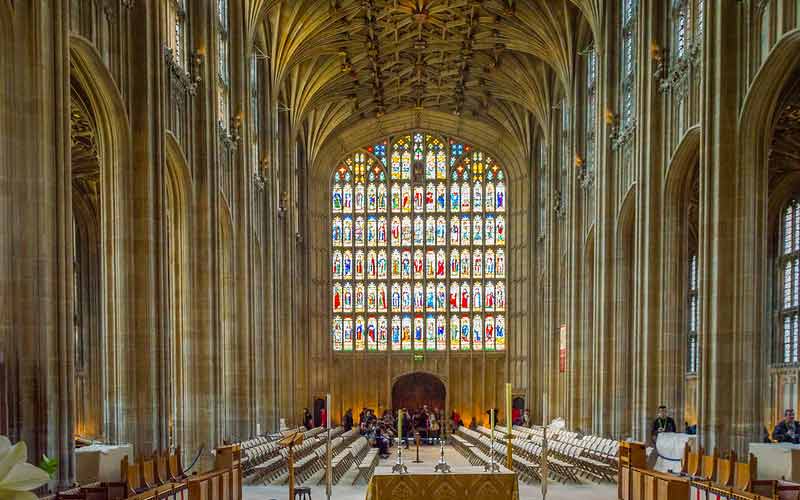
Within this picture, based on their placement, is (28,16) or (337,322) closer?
(28,16)

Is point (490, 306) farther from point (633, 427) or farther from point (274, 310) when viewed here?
point (633, 427)

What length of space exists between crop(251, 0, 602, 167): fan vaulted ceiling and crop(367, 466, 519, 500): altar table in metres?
21.3

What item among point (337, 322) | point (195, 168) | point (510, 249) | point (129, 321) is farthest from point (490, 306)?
point (129, 321)

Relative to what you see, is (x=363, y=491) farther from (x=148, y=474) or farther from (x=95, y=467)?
(x=148, y=474)

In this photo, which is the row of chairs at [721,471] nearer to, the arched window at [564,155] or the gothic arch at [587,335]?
the gothic arch at [587,335]

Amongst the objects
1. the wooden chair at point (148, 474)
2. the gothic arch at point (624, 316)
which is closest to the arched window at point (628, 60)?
the gothic arch at point (624, 316)

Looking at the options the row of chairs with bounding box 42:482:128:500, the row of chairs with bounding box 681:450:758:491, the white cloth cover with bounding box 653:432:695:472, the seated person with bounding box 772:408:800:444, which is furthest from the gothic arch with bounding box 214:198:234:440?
the row of chairs with bounding box 681:450:758:491

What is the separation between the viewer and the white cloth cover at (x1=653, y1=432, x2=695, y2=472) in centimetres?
1883

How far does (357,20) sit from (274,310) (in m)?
12.5

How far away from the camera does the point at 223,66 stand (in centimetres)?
2869

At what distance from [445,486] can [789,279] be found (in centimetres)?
2730

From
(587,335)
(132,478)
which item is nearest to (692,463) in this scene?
(132,478)

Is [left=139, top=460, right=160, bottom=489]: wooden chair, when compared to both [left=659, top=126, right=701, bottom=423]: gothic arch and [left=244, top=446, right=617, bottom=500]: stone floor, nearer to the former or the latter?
[left=244, top=446, right=617, bottom=500]: stone floor

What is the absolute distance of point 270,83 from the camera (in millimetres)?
35719
